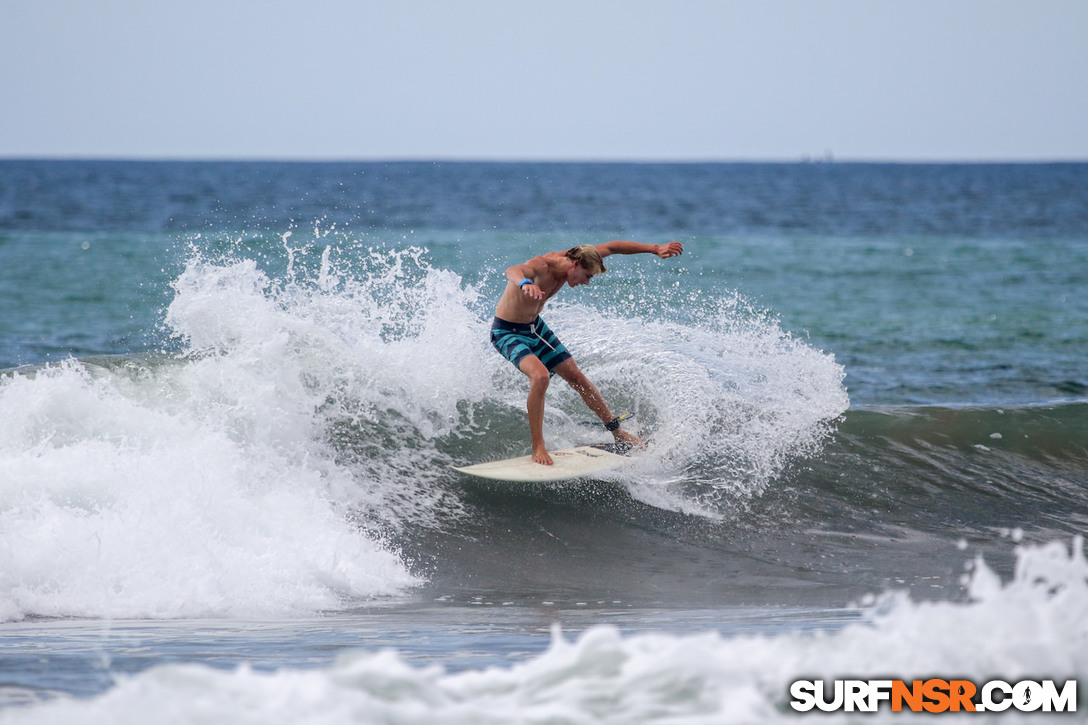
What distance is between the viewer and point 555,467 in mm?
7164

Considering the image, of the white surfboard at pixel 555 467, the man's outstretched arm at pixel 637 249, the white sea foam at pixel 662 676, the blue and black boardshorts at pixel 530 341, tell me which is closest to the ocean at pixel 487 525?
the white sea foam at pixel 662 676

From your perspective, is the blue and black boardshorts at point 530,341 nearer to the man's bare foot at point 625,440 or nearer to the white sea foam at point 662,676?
the man's bare foot at point 625,440

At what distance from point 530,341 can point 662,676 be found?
412cm

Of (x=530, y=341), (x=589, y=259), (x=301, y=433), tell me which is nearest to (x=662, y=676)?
(x=589, y=259)

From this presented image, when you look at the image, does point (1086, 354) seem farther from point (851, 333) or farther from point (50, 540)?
point (50, 540)

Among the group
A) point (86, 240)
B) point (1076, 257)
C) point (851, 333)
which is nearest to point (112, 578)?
Result: point (851, 333)

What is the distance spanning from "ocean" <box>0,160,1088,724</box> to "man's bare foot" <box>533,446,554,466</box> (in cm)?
34

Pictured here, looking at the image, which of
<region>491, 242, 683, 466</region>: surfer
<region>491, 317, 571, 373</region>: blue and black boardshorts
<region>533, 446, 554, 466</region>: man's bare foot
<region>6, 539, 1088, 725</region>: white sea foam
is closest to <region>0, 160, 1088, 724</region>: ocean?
<region>6, 539, 1088, 725</region>: white sea foam

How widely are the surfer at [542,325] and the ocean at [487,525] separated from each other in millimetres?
566
